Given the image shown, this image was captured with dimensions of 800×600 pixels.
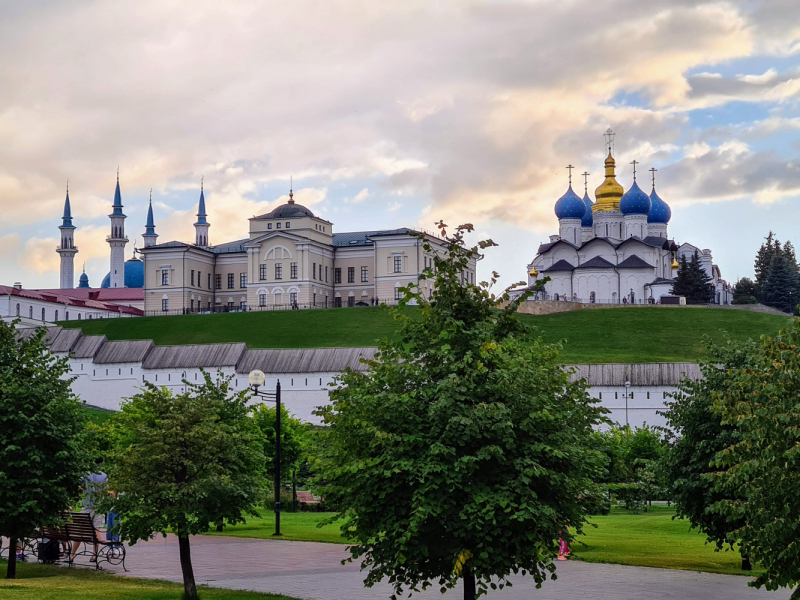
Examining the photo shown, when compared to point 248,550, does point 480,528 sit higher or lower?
higher

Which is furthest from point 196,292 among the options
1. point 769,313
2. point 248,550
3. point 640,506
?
point 248,550

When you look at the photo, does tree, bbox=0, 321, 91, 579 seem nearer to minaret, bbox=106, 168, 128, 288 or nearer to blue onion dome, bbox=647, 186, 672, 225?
blue onion dome, bbox=647, 186, 672, 225

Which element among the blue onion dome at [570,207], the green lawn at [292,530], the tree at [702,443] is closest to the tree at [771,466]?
the tree at [702,443]

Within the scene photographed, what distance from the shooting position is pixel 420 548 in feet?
35.8

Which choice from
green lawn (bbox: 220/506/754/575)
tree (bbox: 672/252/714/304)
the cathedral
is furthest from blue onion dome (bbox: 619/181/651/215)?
green lawn (bbox: 220/506/754/575)

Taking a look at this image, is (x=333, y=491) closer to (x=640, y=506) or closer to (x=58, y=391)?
(x=58, y=391)

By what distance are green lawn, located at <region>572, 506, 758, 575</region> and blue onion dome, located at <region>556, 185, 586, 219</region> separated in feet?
235

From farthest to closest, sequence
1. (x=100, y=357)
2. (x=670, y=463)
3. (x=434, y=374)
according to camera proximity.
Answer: (x=100, y=357), (x=670, y=463), (x=434, y=374)

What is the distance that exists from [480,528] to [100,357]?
5595cm

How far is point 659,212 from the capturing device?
9862cm

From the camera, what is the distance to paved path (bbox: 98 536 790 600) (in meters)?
14.2

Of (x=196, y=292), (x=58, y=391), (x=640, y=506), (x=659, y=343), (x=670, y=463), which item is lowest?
(x=640, y=506)

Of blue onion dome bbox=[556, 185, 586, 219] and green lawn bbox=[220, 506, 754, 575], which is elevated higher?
blue onion dome bbox=[556, 185, 586, 219]

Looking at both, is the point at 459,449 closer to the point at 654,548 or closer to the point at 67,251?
the point at 654,548
